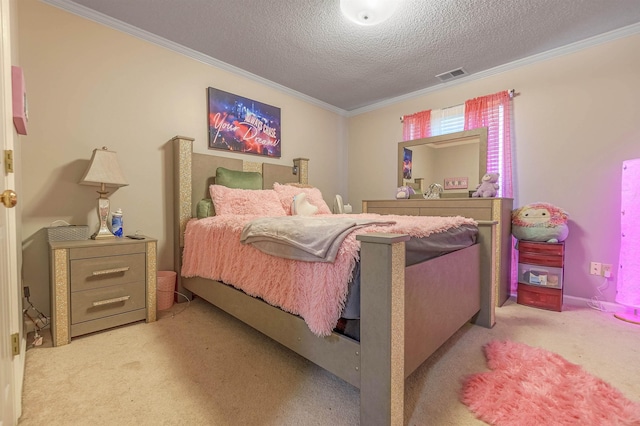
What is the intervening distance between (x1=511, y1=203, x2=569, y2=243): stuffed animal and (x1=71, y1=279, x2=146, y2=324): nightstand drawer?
3.19 m

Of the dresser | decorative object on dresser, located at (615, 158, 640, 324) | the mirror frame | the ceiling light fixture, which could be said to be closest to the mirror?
the mirror frame

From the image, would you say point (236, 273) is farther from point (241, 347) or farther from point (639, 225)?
point (639, 225)

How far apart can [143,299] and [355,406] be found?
163 centimetres

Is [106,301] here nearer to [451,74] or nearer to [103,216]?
[103,216]

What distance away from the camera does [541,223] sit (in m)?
2.38

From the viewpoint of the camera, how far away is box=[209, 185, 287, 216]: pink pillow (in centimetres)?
247

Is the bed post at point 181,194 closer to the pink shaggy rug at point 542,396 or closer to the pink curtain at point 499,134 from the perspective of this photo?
the pink shaggy rug at point 542,396

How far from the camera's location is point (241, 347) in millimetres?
1625

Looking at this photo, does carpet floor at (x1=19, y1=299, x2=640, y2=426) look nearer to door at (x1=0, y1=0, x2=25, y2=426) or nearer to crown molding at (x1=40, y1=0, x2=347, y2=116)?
door at (x1=0, y1=0, x2=25, y2=426)

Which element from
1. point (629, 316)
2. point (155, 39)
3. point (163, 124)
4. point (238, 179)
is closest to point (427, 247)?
point (238, 179)

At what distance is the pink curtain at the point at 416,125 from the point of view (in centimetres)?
340

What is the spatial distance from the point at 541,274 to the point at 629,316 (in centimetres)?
60

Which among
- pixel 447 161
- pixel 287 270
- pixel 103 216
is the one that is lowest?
pixel 287 270

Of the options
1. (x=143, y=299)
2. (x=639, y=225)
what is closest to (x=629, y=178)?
(x=639, y=225)
